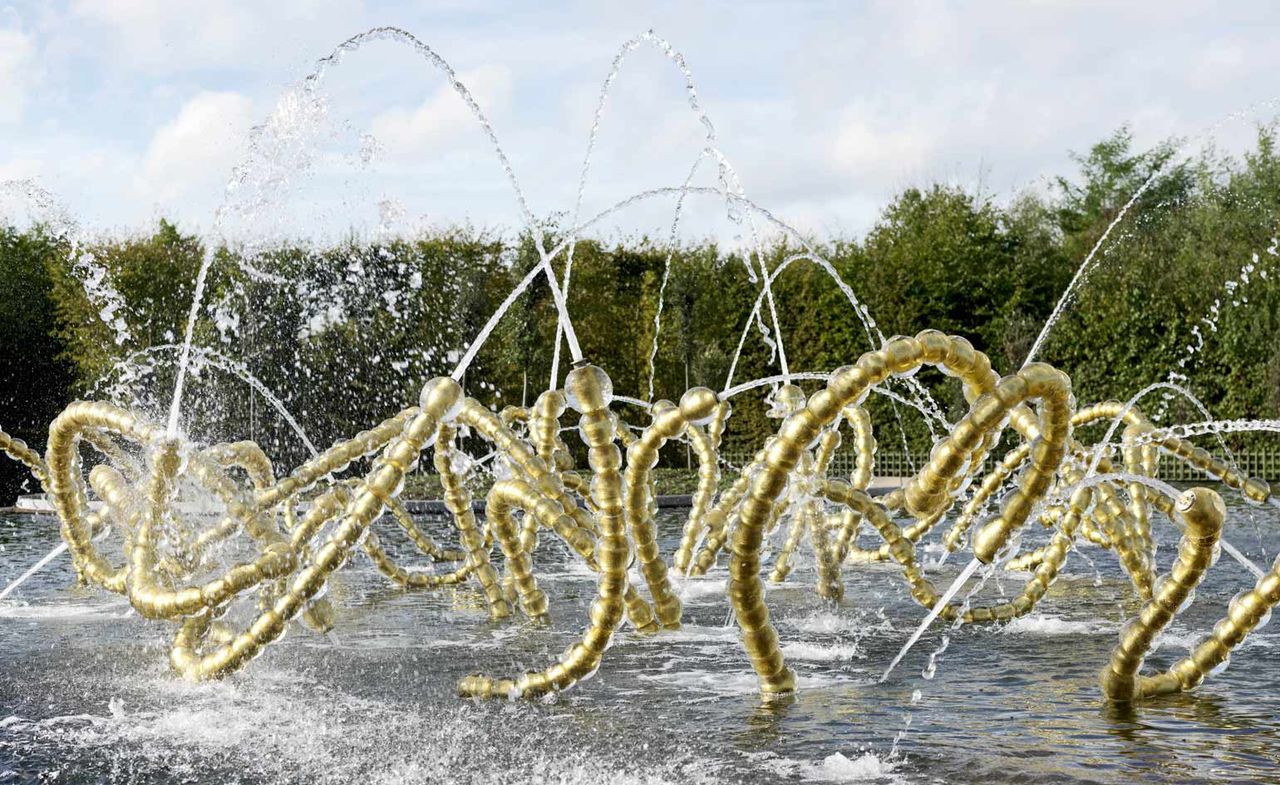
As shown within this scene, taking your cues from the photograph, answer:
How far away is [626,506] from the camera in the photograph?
5871 millimetres

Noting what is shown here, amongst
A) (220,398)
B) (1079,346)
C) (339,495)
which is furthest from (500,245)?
(339,495)

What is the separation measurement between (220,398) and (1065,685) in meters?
25.8

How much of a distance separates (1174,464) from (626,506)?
75.6 ft

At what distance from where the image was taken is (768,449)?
18.5 ft

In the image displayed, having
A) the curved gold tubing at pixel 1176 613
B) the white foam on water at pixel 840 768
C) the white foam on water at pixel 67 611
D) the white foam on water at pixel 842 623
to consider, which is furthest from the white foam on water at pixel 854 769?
the white foam on water at pixel 67 611

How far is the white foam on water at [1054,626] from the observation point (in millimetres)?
8344

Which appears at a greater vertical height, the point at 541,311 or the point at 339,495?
the point at 541,311

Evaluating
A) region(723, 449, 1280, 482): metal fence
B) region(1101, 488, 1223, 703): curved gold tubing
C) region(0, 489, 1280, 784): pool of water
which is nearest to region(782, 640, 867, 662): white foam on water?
region(0, 489, 1280, 784): pool of water

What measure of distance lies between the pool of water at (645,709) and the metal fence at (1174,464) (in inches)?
624

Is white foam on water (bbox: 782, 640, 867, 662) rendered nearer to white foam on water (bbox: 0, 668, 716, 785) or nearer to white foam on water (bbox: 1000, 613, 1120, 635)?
white foam on water (bbox: 1000, 613, 1120, 635)

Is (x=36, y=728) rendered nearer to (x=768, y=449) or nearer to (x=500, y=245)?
(x=768, y=449)

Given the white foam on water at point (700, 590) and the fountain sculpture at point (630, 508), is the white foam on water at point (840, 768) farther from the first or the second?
the white foam on water at point (700, 590)

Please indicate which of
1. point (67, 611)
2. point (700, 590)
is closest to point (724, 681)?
point (700, 590)

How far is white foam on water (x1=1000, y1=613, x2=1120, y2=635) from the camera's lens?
27.4ft
